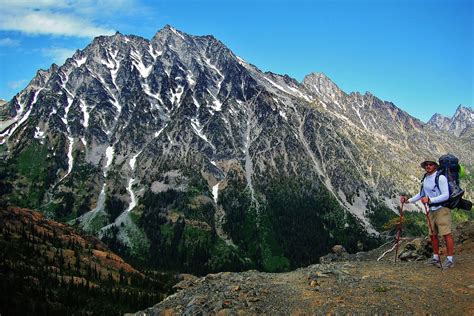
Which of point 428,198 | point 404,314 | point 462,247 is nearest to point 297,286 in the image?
point 404,314

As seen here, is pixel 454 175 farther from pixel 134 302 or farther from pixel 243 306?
pixel 134 302

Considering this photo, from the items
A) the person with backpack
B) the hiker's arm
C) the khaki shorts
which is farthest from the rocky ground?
the hiker's arm

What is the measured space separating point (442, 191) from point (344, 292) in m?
8.13

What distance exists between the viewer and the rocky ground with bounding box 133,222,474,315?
2062 centimetres

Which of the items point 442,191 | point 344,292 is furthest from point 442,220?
point 344,292

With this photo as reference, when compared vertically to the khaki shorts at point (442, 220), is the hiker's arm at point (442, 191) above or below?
above

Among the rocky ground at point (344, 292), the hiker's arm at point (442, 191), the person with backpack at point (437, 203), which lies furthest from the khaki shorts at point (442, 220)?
the rocky ground at point (344, 292)

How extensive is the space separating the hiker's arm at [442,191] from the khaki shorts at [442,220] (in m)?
0.98

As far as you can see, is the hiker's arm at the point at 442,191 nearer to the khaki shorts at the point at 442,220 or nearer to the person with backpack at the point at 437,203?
the person with backpack at the point at 437,203

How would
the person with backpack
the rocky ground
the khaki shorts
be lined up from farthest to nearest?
the khaki shorts
the person with backpack
the rocky ground

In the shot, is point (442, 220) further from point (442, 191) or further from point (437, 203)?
point (442, 191)

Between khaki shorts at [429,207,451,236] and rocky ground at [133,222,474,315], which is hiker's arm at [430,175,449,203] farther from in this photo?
rocky ground at [133,222,474,315]

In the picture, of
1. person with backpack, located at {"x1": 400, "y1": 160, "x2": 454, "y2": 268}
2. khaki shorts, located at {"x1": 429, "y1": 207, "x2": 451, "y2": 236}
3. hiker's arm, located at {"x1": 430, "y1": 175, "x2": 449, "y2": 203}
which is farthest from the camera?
khaki shorts, located at {"x1": 429, "y1": 207, "x2": 451, "y2": 236}

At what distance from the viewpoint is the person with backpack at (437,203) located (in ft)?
79.3
